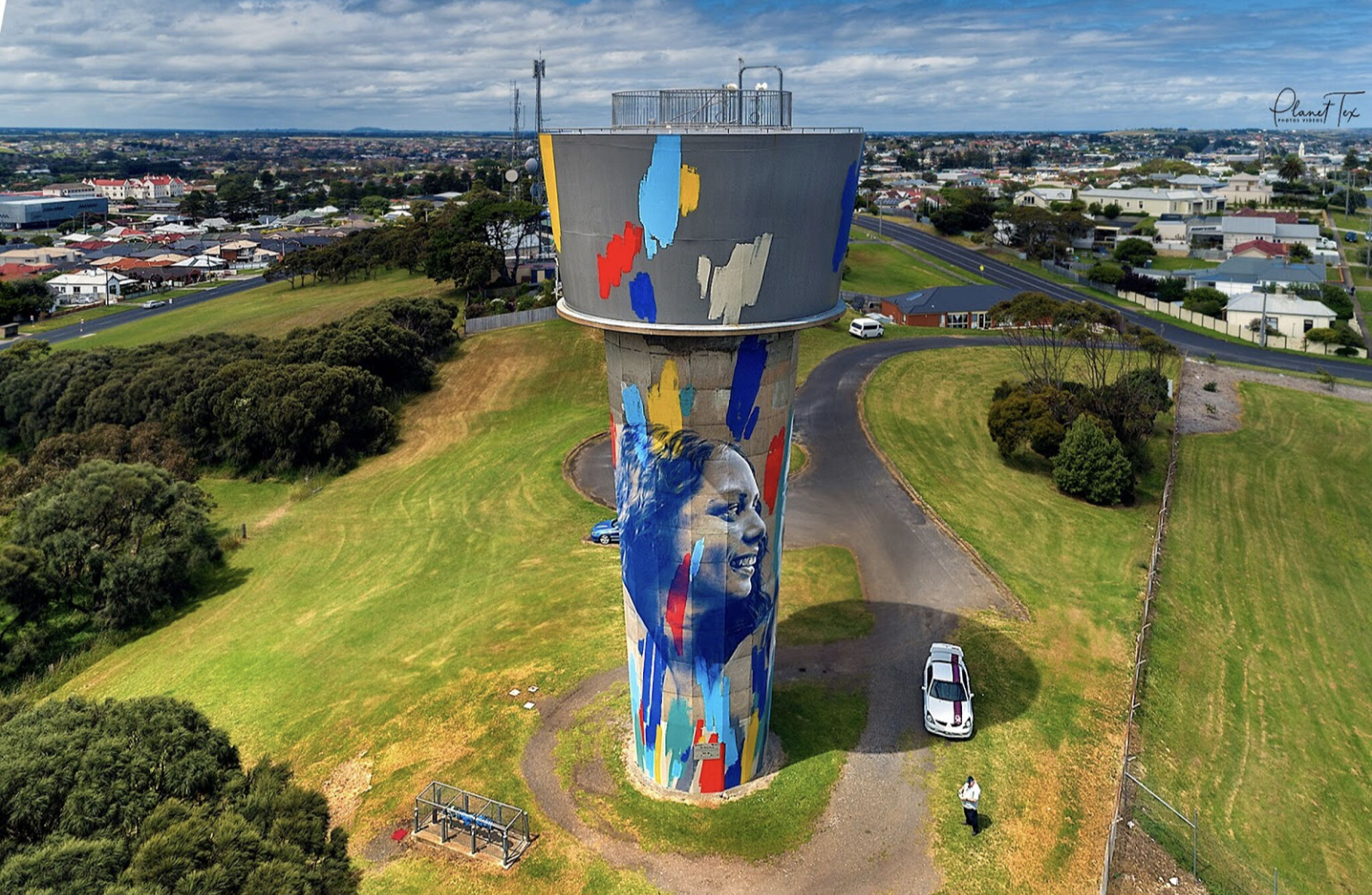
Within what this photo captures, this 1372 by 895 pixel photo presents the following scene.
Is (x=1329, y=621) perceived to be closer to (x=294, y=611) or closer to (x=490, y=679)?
(x=490, y=679)

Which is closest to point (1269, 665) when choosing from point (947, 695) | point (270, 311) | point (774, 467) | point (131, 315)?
point (947, 695)

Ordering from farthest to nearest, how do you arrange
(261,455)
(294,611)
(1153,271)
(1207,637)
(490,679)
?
1. (1153,271)
2. (261,455)
3. (294,611)
4. (1207,637)
5. (490,679)

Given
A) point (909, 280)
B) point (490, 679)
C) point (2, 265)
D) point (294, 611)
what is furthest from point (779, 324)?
point (2, 265)

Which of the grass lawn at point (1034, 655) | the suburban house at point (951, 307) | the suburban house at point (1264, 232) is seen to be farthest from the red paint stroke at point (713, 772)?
the suburban house at point (1264, 232)

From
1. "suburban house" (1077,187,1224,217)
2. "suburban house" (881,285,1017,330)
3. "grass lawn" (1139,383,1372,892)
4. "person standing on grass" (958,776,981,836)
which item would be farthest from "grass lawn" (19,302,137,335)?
"suburban house" (1077,187,1224,217)

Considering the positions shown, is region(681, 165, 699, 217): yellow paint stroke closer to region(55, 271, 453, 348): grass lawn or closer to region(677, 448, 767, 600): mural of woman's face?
region(677, 448, 767, 600): mural of woman's face
